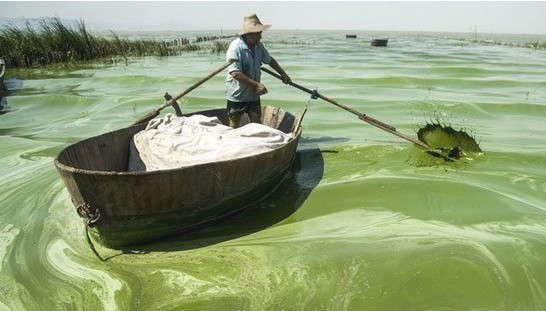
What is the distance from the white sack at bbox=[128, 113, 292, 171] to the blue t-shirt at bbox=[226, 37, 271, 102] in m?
0.73

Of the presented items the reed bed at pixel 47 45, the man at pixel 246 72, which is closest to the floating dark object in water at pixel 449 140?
the man at pixel 246 72

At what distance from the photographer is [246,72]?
5863mm

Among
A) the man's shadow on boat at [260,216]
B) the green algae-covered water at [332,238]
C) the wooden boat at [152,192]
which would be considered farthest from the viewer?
the man's shadow on boat at [260,216]

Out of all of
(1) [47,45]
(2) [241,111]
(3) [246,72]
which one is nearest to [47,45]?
(1) [47,45]

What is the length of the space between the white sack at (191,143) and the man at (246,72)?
28.4 inches

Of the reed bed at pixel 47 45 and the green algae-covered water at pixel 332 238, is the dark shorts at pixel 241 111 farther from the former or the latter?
the reed bed at pixel 47 45

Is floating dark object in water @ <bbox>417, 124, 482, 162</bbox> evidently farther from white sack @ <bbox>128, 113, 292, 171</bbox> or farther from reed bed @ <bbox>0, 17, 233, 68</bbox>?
reed bed @ <bbox>0, 17, 233, 68</bbox>

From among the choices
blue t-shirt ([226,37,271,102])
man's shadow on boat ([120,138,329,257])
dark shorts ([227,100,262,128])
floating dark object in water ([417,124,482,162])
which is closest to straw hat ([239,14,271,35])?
blue t-shirt ([226,37,271,102])

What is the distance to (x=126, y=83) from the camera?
1403 cm

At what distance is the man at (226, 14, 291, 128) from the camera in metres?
5.66

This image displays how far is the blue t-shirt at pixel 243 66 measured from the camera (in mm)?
5703

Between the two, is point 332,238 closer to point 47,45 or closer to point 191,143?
point 191,143

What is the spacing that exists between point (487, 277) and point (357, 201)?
70.3 inches

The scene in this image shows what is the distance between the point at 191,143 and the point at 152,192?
3.89 ft
